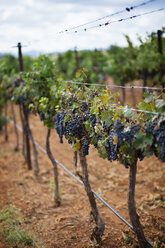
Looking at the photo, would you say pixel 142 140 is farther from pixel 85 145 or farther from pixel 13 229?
pixel 13 229

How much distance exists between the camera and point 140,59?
34.2ft

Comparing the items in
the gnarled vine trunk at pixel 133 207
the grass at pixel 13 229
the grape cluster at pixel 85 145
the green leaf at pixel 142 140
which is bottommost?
the grass at pixel 13 229

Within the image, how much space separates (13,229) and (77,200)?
1.80 m

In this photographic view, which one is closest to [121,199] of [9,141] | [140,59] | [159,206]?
[159,206]

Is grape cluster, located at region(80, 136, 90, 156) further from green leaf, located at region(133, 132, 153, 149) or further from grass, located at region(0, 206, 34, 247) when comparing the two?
grass, located at region(0, 206, 34, 247)

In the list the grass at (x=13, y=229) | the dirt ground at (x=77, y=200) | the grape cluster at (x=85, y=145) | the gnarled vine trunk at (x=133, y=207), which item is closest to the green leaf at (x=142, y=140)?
the gnarled vine trunk at (x=133, y=207)

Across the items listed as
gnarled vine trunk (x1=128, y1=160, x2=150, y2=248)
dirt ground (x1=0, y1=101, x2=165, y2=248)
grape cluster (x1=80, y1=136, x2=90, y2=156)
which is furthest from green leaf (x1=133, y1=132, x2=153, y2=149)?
dirt ground (x1=0, y1=101, x2=165, y2=248)

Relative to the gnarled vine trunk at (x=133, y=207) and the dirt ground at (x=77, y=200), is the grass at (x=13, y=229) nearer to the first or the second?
the dirt ground at (x=77, y=200)

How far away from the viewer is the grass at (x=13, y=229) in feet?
14.0

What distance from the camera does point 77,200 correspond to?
6020mm

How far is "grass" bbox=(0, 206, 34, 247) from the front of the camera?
14.0 feet

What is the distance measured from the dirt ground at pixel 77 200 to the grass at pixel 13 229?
133mm

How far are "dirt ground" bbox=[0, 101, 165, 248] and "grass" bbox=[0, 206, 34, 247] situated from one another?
133 mm

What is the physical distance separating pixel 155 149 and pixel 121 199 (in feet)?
12.1
